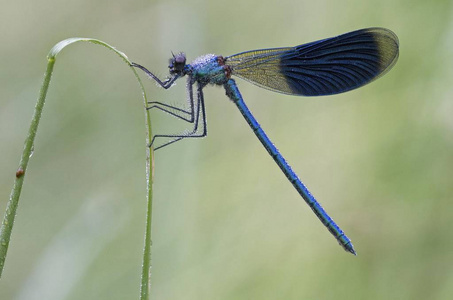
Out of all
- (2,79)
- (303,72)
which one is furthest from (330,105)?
(2,79)

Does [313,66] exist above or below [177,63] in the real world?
below

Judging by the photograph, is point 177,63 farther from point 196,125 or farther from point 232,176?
point 232,176

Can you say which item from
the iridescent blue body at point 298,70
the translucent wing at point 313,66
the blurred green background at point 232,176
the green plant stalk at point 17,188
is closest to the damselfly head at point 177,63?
the iridescent blue body at point 298,70

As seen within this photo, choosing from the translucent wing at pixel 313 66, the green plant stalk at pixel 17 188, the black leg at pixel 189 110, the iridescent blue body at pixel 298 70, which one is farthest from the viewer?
the translucent wing at pixel 313 66

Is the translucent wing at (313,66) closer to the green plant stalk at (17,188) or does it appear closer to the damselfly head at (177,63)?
the damselfly head at (177,63)

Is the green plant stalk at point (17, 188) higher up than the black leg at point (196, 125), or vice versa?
the black leg at point (196, 125)

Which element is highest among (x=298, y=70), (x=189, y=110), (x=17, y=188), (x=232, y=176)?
(x=298, y=70)

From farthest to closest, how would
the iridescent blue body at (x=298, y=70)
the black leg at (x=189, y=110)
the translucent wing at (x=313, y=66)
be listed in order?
1. the translucent wing at (x=313, y=66)
2. the iridescent blue body at (x=298, y=70)
3. the black leg at (x=189, y=110)

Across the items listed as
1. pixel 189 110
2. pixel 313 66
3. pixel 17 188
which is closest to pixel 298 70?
pixel 313 66
